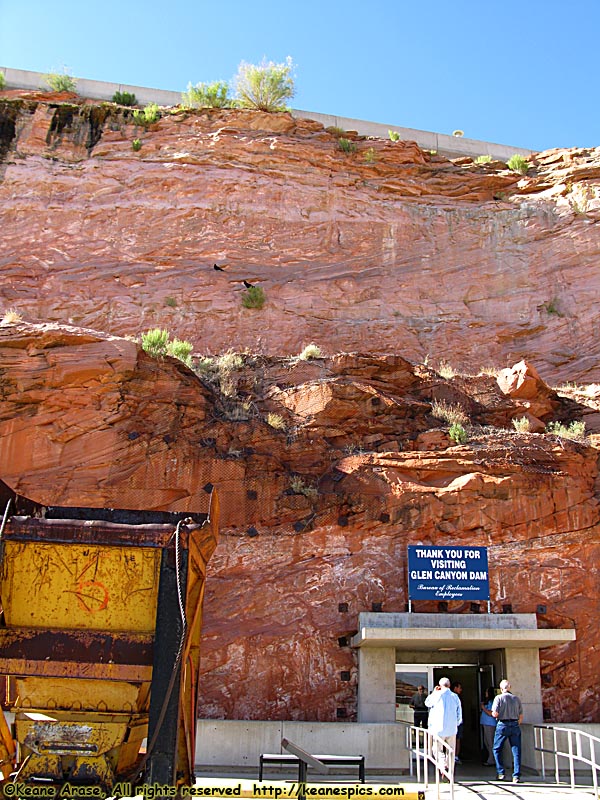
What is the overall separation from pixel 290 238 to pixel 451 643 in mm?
19062

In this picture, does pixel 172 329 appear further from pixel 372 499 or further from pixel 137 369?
pixel 372 499

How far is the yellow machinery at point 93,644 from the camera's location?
239 inches

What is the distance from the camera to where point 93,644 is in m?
6.27

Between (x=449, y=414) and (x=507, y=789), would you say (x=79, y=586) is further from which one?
(x=449, y=414)

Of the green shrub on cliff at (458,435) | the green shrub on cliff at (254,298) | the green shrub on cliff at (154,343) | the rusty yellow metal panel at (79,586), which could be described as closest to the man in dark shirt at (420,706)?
the green shrub on cliff at (458,435)

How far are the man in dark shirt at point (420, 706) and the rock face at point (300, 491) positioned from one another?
3033 mm

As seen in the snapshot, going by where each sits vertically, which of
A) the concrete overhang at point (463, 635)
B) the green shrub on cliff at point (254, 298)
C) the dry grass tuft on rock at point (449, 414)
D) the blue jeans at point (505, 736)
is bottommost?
the blue jeans at point (505, 736)

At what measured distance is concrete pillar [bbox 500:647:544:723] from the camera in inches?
585

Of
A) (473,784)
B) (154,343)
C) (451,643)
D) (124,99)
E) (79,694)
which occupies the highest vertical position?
(124,99)

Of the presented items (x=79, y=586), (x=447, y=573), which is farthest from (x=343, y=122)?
(x=79, y=586)

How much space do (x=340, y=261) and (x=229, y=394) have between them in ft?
39.0

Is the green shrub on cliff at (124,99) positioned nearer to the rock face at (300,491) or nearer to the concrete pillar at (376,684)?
the rock face at (300,491)

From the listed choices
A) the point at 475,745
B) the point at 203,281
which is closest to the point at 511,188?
the point at 203,281

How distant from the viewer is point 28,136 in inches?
1246
